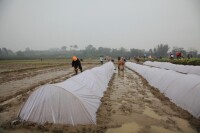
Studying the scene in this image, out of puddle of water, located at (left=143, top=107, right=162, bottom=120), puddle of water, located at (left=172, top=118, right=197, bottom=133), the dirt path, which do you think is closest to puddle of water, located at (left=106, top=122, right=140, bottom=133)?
the dirt path

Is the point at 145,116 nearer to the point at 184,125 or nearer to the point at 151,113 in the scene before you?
the point at 151,113

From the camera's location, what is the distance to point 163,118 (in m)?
5.02

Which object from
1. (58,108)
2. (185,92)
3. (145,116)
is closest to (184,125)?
(145,116)

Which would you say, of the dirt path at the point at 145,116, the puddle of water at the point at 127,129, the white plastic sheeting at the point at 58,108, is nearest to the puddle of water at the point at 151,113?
the dirt path at the point at 145,116

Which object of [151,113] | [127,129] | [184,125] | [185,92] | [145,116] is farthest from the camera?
[185,92]

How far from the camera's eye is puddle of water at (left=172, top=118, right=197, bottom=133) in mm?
4250

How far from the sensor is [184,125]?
453 centimetres

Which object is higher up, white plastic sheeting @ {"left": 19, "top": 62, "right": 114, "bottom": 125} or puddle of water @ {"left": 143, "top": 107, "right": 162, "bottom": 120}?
white plastic sheeting @ {"left": 19, "top": 62, "right": 114, "bottom": 125}

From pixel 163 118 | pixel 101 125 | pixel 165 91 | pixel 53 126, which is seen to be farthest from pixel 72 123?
pixel 165 91

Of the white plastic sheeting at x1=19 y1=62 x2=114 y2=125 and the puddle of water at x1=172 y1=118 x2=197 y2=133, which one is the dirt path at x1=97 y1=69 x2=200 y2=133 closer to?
the puddle of water at x1=172 y1=118 x2=197 y2=133

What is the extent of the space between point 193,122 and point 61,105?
3.70m

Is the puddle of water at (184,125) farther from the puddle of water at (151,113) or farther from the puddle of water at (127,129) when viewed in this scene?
the puddle of water at (127,129)

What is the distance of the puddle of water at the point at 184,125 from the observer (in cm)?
425

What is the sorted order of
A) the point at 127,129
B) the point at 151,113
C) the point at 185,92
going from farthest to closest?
the point at 185,92
the point at 151,113
the point at 127,129
